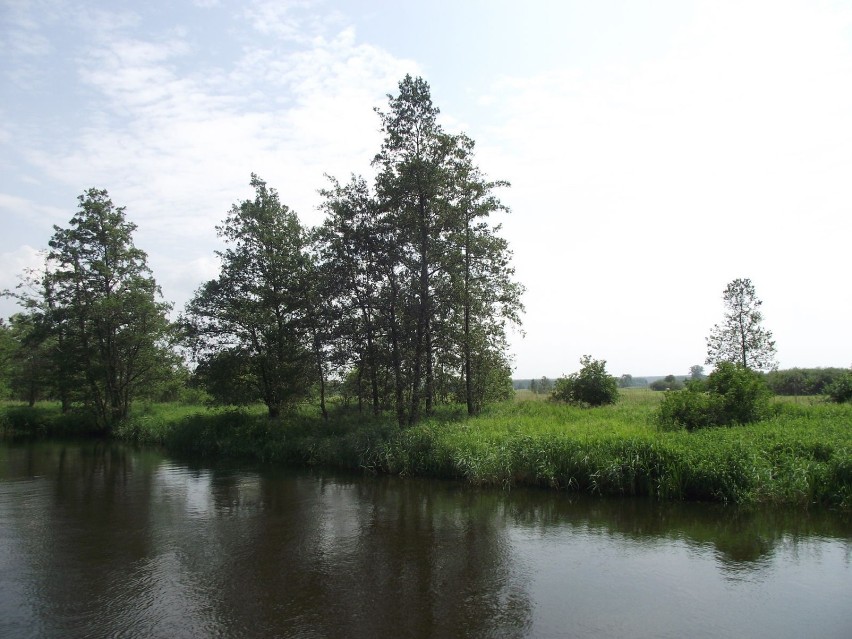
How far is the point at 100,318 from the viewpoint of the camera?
3559 cm

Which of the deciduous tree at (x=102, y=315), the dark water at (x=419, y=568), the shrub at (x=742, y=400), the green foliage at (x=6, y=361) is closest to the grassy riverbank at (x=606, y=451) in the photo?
the shrub at (x=742, y=400)

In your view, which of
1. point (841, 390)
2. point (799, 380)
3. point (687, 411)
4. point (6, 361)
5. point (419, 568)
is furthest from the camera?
point (6, 361)

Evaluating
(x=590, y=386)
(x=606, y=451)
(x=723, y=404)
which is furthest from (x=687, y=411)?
(x=590, y=386)

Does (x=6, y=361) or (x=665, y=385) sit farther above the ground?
(x=6, y=361)

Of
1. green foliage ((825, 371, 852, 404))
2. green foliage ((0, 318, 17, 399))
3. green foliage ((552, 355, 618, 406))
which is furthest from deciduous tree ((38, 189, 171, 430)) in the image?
green foliage ((825, 371, 852, 404))

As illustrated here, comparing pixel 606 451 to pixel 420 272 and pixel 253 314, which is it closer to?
pixel 420 272

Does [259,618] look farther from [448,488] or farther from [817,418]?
[817,418]

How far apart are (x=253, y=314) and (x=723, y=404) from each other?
23669mm

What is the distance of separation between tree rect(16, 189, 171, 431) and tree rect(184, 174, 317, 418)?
7523 millimetres

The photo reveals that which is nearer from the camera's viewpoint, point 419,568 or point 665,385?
point 419,568

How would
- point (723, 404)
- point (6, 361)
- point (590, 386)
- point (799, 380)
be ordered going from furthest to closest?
point (6, 361) → point (799, 380) → point (590, 386) → point (723, 404)

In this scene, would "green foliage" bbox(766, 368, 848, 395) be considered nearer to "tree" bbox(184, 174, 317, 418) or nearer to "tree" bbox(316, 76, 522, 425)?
"tree" bbox(316, 76, 522, 425)

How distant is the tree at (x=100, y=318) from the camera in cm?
3603

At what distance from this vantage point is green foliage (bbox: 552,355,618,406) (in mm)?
28609
